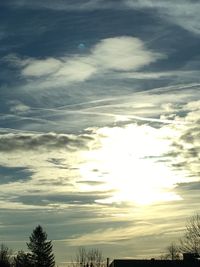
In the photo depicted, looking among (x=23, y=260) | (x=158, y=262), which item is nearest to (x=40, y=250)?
(x=23, y=260)

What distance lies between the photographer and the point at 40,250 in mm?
157875

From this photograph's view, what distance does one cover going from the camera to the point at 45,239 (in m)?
160

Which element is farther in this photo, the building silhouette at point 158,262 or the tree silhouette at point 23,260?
the tree silhouette at point 23,260

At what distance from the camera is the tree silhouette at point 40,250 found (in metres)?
158

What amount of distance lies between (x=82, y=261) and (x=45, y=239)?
1415 centimetres

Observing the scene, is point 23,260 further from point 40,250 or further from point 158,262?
point 158,262

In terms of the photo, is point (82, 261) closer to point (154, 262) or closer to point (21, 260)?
point (21, 260)

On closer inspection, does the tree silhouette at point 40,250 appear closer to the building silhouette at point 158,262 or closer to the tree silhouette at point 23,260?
the tree silhouette at point 23,260

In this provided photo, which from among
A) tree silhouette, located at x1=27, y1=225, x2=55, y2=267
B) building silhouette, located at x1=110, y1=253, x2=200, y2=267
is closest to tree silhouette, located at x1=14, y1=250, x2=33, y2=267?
tree silhouette, located at x1=27, y1=225, x2=55, y2=267

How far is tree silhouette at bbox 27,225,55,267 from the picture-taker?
15750cm

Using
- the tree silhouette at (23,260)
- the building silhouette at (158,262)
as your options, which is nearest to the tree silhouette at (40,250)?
the tree silhouette at (23,260)

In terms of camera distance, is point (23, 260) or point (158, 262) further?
point (23, 260)

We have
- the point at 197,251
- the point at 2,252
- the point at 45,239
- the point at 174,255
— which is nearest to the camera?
the point at 197,251

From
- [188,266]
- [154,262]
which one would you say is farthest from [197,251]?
[154,262]
